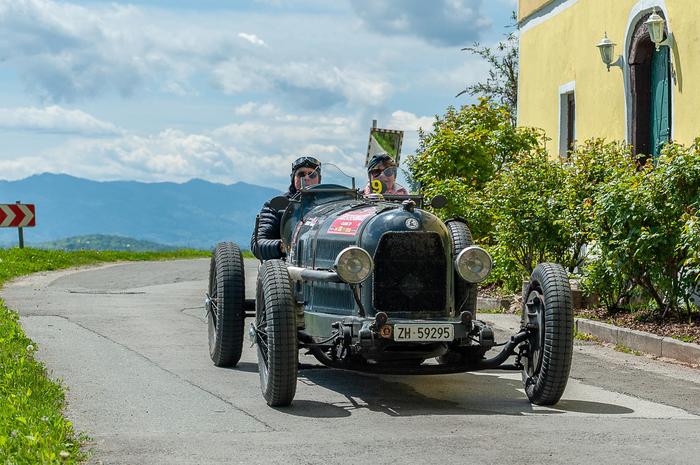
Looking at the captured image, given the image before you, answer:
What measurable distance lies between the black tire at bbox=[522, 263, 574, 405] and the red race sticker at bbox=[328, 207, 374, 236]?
1.37 meters

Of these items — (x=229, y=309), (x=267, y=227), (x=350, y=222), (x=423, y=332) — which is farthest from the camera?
(x=267, y=227)

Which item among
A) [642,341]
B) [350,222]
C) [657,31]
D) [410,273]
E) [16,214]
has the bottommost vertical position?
[642,341]

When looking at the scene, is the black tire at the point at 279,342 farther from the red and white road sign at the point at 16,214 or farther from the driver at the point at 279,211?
the red and white road sign at the point at 16,214

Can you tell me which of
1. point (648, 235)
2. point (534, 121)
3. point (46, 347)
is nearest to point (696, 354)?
point (648, 235)

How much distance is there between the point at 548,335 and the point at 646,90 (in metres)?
9.73

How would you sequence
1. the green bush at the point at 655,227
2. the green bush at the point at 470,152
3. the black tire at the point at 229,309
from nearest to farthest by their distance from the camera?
the black tire at the point at 229,309
the green bush at the point at 655,227
the green bush at the point at 470,152

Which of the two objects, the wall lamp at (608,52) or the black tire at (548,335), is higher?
the wall lamp at (608,52)

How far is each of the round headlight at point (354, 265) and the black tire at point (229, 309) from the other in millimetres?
2194

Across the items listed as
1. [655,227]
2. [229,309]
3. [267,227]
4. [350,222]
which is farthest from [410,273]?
[655,227]

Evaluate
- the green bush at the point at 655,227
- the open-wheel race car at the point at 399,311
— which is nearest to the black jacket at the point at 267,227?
the open-wheel race car at the point at 399,311

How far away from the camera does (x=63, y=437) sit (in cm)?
668

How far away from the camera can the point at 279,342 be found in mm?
7969

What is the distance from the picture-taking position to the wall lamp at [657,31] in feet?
51.2

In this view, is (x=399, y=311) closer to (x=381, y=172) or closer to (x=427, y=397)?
(x=427, y=397)
